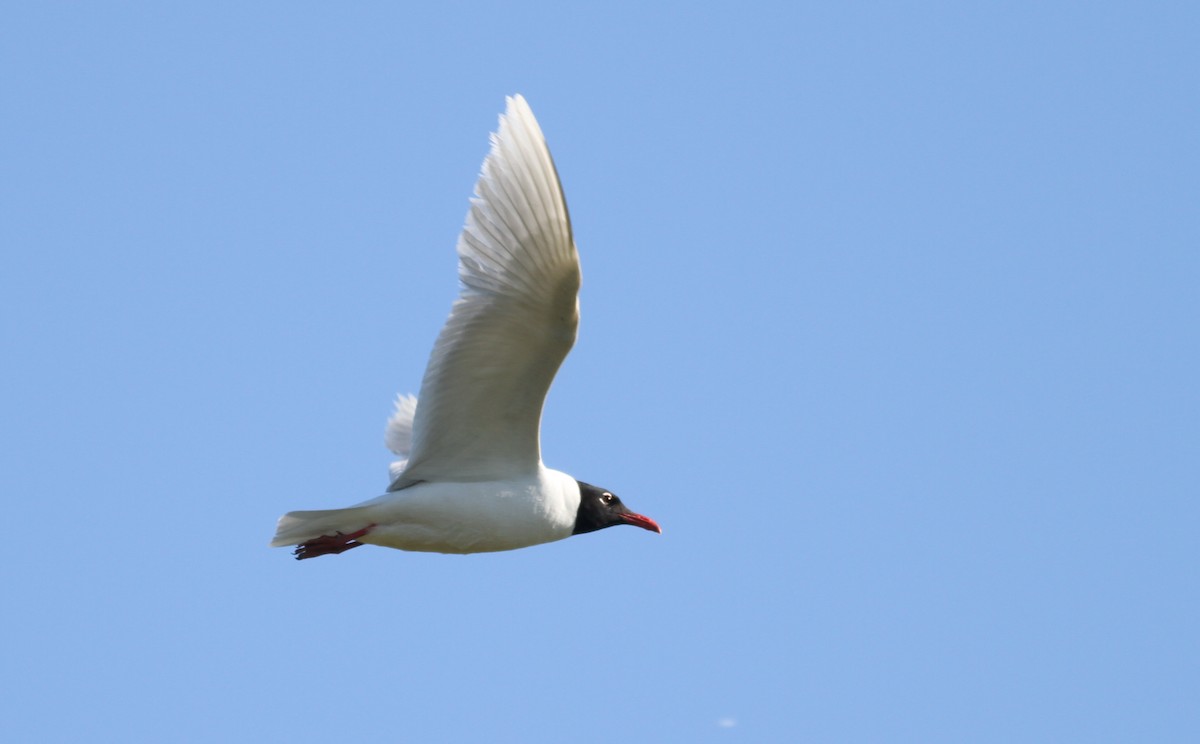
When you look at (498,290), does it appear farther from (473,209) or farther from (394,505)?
(394,505)

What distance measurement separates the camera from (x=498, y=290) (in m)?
9.65

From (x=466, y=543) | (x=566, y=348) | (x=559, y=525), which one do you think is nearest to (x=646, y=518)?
(x=559, y=525)

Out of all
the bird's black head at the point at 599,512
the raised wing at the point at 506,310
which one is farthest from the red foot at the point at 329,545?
the bird's black head at the point at 599,512

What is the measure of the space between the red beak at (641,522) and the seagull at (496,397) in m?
0.28

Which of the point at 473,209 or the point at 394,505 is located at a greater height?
the point at 473,209

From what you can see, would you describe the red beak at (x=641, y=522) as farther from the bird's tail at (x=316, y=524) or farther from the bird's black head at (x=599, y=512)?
the bird's tail at (x=316, y=524)

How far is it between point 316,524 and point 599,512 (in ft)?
7.58

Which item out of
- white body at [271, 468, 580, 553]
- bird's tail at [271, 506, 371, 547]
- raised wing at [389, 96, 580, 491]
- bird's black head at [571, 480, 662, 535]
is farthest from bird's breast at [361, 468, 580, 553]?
bird's black head at [571, 480, 662, 535]

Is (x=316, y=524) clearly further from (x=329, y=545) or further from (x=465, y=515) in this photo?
(x=465, y=515)

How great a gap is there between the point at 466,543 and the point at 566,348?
1.76 m

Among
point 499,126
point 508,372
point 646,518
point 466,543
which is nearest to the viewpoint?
point 499,126

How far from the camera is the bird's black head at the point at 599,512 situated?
1170 cm

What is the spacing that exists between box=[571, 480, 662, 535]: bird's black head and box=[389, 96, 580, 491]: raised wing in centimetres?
114

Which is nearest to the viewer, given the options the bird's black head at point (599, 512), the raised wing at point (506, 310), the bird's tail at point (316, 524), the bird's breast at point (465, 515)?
the raised wing at point (506, 310)
